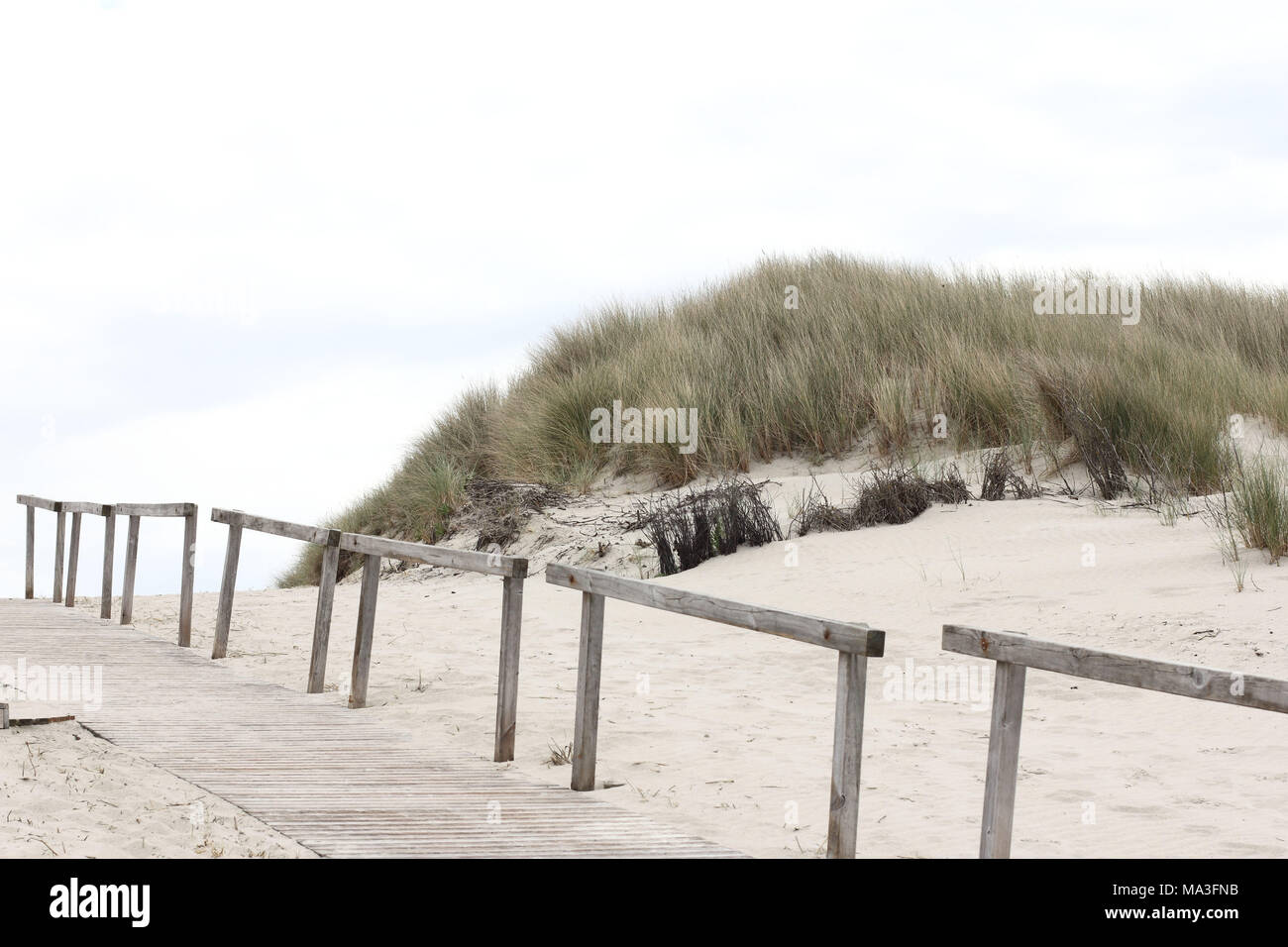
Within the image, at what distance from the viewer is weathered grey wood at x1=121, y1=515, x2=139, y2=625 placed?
12672 mm

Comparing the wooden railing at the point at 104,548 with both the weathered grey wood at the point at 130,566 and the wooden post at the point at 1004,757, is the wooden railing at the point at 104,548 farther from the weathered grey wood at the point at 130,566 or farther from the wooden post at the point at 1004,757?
the wooden post at the point at 1004,757

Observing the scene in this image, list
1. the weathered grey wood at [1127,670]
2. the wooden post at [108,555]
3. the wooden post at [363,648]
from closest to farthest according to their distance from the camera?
the weathered grey wood at [1127,670]
the wooden post at [363,648]
the wooden post at [108,555]

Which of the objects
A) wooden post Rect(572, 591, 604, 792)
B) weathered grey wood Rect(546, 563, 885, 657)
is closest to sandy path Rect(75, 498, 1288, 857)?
wooden post Rect(572, 591, 604, 792)

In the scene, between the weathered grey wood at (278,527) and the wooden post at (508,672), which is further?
the weathered grey wood at (278,527)

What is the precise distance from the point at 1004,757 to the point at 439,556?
13.6ft

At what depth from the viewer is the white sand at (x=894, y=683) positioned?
6352 millimetres

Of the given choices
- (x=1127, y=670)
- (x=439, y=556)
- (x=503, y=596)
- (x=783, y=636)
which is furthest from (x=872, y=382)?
(x=1127, y=670)

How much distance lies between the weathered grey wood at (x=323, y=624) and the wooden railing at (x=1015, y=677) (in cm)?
556

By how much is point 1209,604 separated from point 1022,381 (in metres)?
6.11
